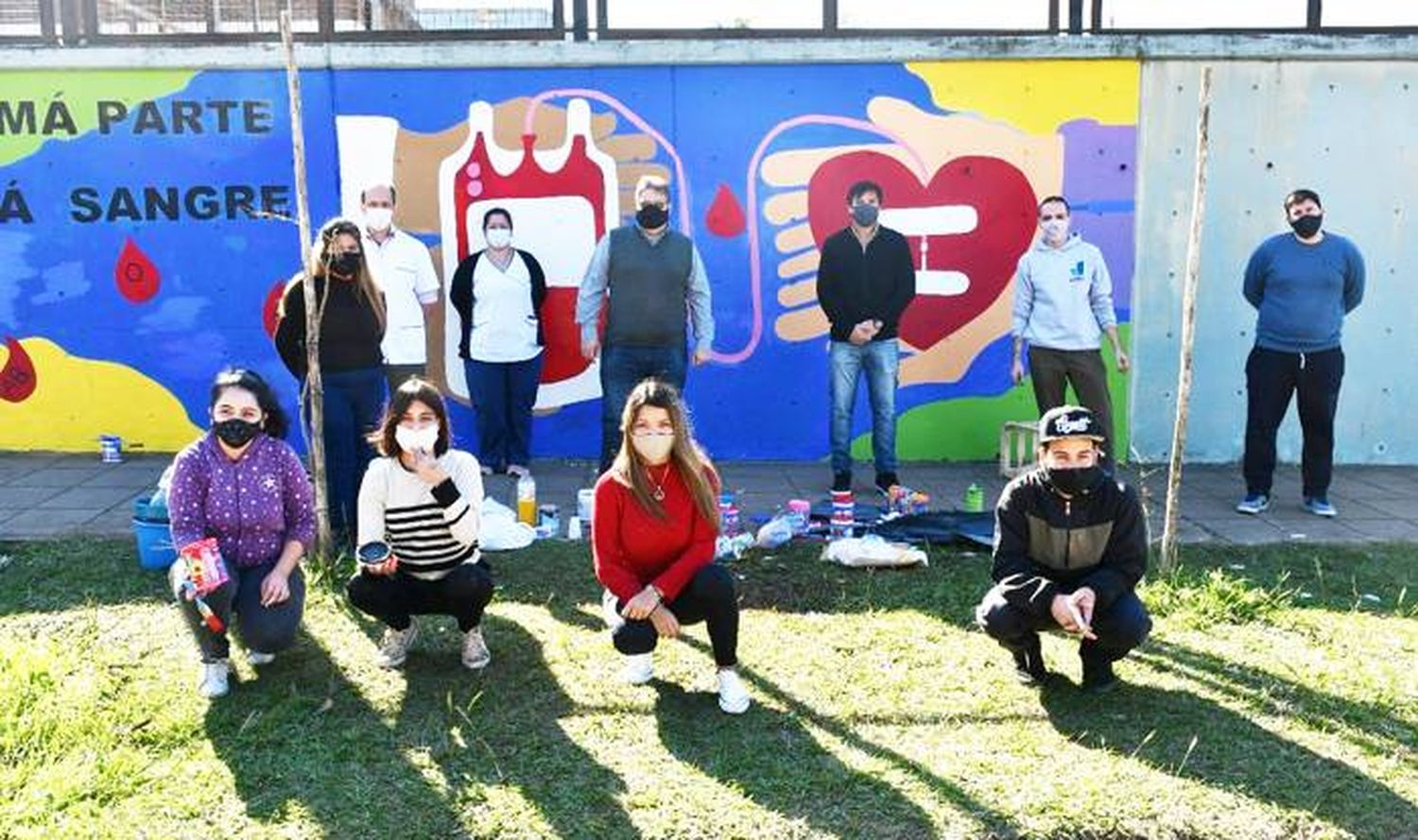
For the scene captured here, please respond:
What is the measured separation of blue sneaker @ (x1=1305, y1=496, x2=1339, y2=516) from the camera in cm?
733

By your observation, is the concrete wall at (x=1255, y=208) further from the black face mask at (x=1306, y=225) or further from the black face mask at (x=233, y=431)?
the black face mask at (x=233, y=431)

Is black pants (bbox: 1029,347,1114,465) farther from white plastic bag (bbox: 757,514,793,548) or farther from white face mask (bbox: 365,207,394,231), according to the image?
white face mask (bbox: 365,207,394,231)

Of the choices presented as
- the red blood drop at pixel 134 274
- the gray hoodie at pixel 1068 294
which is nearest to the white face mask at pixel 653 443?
the gray hoodie at pixel 1068 294

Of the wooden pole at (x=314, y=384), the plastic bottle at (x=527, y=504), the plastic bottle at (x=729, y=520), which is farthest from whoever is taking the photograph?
the plastic bottle at (x=527, y=504)

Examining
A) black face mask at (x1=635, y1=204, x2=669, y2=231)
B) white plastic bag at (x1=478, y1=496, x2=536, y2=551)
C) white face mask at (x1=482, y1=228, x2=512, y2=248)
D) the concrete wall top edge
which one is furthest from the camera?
the concrete wall top edge

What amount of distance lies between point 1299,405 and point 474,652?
18.1 ft

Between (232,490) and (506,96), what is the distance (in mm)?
4889

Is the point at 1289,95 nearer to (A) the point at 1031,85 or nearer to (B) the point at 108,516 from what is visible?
(A) the point at 1031,85

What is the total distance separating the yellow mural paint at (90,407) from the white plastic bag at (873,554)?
5.41 meters

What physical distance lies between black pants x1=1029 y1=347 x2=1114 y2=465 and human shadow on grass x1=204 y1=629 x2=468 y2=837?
4.68m

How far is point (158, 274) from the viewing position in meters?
8.84

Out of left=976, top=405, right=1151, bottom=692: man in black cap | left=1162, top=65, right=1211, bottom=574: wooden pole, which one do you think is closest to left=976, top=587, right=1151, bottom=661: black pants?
left=976, top=405, right=1151, bottom=692: man in black cap

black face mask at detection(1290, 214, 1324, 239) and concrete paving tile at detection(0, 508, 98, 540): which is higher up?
black face mask at detection(1290, 214, 1324, 239)

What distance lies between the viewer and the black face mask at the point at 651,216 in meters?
7.06
